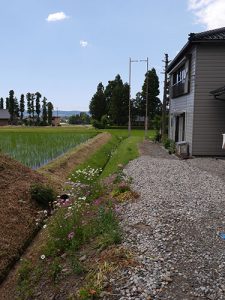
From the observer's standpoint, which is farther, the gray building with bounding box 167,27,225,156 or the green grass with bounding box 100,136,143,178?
the gray building with bounding box 167,27,225,156

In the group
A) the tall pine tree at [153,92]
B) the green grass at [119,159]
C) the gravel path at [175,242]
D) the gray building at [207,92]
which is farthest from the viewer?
the tall pine tree at [153,92]

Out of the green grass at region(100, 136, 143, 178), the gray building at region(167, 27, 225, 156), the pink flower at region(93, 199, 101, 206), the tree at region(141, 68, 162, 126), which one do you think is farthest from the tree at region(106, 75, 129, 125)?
the pink flower at region(93, 199, 101, 206)

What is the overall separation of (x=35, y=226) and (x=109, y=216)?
224 cm

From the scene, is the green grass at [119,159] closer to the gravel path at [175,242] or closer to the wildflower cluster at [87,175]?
the wildflower cluster at [87,175]

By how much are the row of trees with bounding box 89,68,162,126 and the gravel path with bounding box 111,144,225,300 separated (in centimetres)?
4231

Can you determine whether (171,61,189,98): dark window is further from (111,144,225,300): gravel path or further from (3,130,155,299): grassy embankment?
(3,130,155,299): grassy embankment

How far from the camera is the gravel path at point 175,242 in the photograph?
373cm

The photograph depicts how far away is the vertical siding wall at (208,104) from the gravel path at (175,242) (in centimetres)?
658

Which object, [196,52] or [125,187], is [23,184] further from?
[196,52]

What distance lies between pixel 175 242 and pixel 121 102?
51557 millimetres

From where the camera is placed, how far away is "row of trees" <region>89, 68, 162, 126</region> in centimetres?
5403

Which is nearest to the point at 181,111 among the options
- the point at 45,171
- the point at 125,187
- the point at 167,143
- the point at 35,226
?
the point at 167,143

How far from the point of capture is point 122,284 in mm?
3852

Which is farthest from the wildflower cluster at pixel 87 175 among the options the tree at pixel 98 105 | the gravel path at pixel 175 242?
the tree at pixel 98 105
